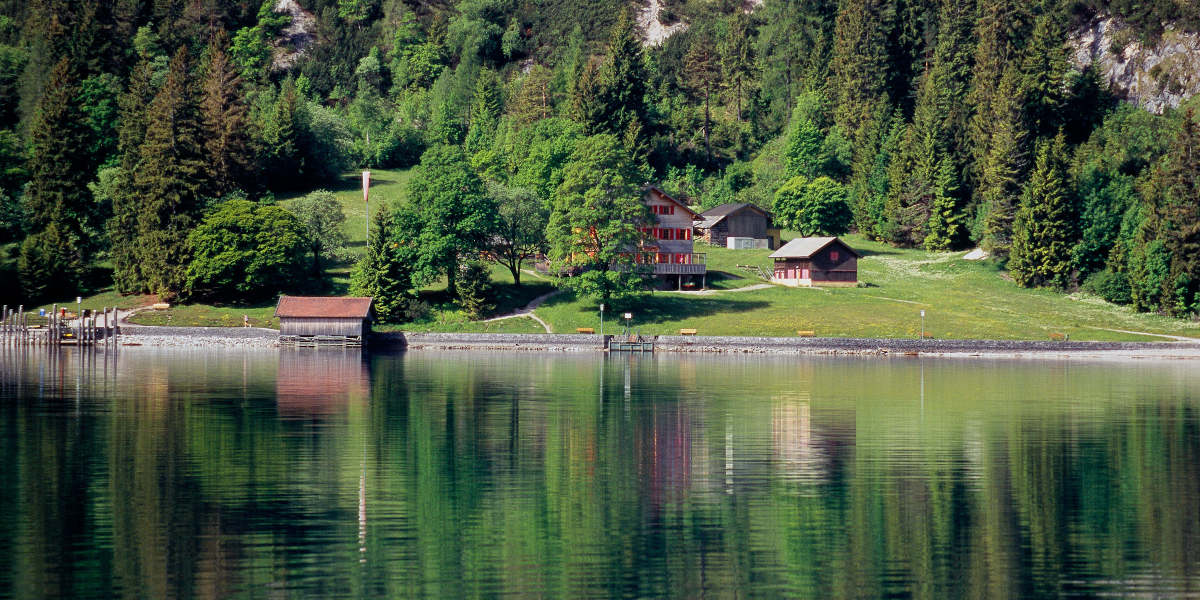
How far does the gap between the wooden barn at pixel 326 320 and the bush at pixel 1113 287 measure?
63302 millimetres

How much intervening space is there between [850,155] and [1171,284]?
53.1 meters

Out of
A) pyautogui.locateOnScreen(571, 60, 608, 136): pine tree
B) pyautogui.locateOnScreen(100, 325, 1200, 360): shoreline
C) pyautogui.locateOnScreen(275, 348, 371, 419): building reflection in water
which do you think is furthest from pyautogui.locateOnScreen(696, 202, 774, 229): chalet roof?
pyautogui.locateOnScreen(275, 348, 371, 419): building reflection in water

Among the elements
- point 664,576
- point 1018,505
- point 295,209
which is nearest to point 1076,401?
point 1018,505

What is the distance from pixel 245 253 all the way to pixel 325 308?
12265 mm

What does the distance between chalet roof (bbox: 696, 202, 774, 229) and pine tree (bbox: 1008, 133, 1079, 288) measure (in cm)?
2754

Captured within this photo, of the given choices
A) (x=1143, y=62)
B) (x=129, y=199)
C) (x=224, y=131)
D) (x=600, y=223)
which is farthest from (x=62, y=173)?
(x=1143, y=62)

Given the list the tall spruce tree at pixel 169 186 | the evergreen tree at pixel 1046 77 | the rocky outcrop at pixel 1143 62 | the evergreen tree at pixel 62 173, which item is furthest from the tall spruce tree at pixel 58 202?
the rocky outcrop at pixel 1143 62

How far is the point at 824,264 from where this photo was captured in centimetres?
11894

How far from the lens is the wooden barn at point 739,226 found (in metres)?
136

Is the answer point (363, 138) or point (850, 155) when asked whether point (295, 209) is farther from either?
point (850, 155)

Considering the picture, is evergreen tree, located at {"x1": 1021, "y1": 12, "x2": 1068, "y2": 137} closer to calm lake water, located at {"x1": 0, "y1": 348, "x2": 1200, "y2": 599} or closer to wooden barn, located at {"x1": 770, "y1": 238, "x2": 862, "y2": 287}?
wooden barn, located at {"x1": 770, "y1": 238, "x2": 862, "y2": 287}

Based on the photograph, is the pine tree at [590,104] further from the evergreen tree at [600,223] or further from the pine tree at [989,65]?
the pine tree at [989,65]

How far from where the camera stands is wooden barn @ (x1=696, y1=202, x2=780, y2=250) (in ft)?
447

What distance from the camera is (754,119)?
570 ft
